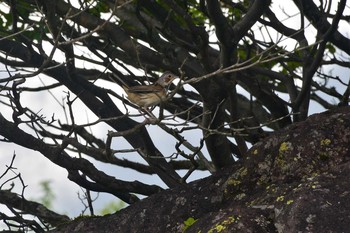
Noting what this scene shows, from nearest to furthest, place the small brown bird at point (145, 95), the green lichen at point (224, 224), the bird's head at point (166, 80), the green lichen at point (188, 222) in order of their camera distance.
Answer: the green lichen at point (224, 224)
the green lichen at point (188, 222)
the small brown bird at point (145, 95)
the bird's head at point (166, 80)

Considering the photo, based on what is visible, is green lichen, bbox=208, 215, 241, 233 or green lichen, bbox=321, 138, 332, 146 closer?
green lichen, bbox=208, 215, 241, 233

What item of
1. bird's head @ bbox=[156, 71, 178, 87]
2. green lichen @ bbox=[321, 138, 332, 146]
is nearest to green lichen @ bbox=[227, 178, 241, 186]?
green lichen @ bbox=[321, 138, 332, 146]

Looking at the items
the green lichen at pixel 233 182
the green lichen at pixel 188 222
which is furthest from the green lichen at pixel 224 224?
the green lichen at pixel 233 182

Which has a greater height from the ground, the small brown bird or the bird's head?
the bird's head

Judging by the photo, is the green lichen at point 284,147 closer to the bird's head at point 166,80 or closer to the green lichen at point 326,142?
the green lichen at point 326,142

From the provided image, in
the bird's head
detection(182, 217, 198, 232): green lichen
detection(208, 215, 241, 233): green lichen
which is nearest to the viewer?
detection(208, 215, 241, 233): green lichen

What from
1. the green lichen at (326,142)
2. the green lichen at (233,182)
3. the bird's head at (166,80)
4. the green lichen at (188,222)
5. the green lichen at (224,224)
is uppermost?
the bird's head at (166,80)

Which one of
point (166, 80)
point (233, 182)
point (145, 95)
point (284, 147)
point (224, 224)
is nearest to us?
point (224, 224)

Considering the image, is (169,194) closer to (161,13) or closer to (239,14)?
(161,13)

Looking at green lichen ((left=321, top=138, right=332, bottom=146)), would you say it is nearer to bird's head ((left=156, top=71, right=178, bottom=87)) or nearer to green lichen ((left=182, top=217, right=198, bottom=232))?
green lichen ((left=182, top=217, right=198, bottom=232))

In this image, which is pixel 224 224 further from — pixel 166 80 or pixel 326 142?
pixel 166 80

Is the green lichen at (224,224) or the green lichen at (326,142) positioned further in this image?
the green lichen at (326,142)

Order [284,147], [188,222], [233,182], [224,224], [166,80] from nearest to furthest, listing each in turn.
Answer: [224,224]
[188,222]
[284,147]
[233,182]
[166,80]

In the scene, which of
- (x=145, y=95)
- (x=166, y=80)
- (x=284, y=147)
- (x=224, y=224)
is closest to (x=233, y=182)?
(x=284, y=147)
